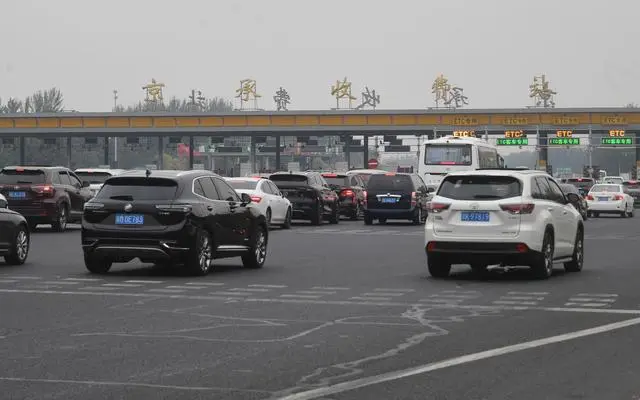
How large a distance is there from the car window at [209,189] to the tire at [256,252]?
1154 millimetres

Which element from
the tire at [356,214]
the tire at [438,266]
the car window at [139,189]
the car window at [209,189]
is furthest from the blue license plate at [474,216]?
the tire at [356,214]

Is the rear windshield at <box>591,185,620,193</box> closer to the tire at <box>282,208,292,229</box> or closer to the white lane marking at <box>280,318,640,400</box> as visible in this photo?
the tire at <box>282,208,292,229</box>

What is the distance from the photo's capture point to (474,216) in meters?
18.9

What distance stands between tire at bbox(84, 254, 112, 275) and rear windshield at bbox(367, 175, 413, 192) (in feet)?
76.3

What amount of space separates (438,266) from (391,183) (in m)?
23.3

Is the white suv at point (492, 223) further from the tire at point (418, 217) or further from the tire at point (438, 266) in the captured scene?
the tire at point (418, 217)

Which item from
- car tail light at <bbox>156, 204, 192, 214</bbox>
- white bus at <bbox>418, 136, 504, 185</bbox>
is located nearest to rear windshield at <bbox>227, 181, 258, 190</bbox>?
car tail light at <bbox>156, 204, 192, 214</bbox>

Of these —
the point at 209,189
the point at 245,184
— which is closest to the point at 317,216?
the point at 245,184

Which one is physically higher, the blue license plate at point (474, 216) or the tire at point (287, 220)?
the blue license plate at point (474, 216)

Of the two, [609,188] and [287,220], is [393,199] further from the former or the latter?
[609,188]

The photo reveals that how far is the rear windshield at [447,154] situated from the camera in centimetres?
5294

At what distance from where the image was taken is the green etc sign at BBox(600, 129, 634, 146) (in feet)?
297

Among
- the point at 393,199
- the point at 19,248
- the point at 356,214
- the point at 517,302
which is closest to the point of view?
the point at 517,302

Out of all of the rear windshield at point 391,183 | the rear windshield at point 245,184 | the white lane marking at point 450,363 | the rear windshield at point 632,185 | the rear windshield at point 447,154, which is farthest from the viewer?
the rear windshield at point 632,185
